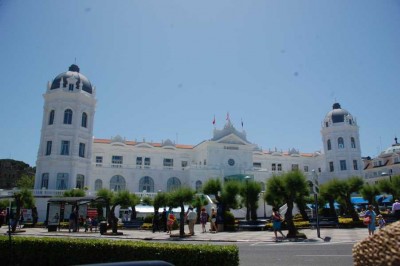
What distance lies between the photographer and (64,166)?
5025cm

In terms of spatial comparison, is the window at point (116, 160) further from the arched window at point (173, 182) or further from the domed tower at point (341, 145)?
the domed tower at point (341, 145)

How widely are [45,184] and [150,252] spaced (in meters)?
45.9

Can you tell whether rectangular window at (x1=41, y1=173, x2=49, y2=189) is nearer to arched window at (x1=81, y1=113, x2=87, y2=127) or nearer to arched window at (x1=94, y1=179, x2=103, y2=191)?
arched window at (x1=81, y1=113, x2=87, y2=127)

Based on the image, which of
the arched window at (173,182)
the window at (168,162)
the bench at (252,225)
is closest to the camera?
the bench at (252,225)

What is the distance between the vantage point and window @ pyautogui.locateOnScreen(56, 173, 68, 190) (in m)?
49.7

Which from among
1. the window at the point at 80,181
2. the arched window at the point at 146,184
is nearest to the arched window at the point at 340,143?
the arched window at the point at 146,184

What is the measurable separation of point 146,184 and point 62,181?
50.7 ft

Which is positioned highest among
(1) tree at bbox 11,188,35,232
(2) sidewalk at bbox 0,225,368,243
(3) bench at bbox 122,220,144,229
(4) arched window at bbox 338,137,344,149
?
(4) arched window at bbox 338,137,344,149

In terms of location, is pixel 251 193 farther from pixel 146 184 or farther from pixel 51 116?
pixel 51 116

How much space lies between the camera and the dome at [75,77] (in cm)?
5419

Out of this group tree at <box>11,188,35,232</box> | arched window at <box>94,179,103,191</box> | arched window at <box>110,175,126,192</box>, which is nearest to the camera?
tree at <box>11,188,35,232</box>

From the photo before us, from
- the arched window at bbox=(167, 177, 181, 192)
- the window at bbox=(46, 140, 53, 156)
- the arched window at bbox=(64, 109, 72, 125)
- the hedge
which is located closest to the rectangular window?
the window at bbox=(46, 140, 53, 156)

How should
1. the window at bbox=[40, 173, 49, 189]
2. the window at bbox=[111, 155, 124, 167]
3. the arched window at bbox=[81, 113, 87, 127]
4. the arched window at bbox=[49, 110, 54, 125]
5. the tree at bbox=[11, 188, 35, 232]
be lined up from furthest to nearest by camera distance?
the window at bbox=[111, 155, 124, 167]
the arched window at bbox=[81, 113, 87, 127]
the arched window at bbox=[49, 110, 54, 125]
the window at bbox=[40, 173, 49, 189]
the tree at bbox=[11, 188, 35, 232]

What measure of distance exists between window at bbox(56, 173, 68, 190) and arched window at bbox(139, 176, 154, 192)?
14109mm
